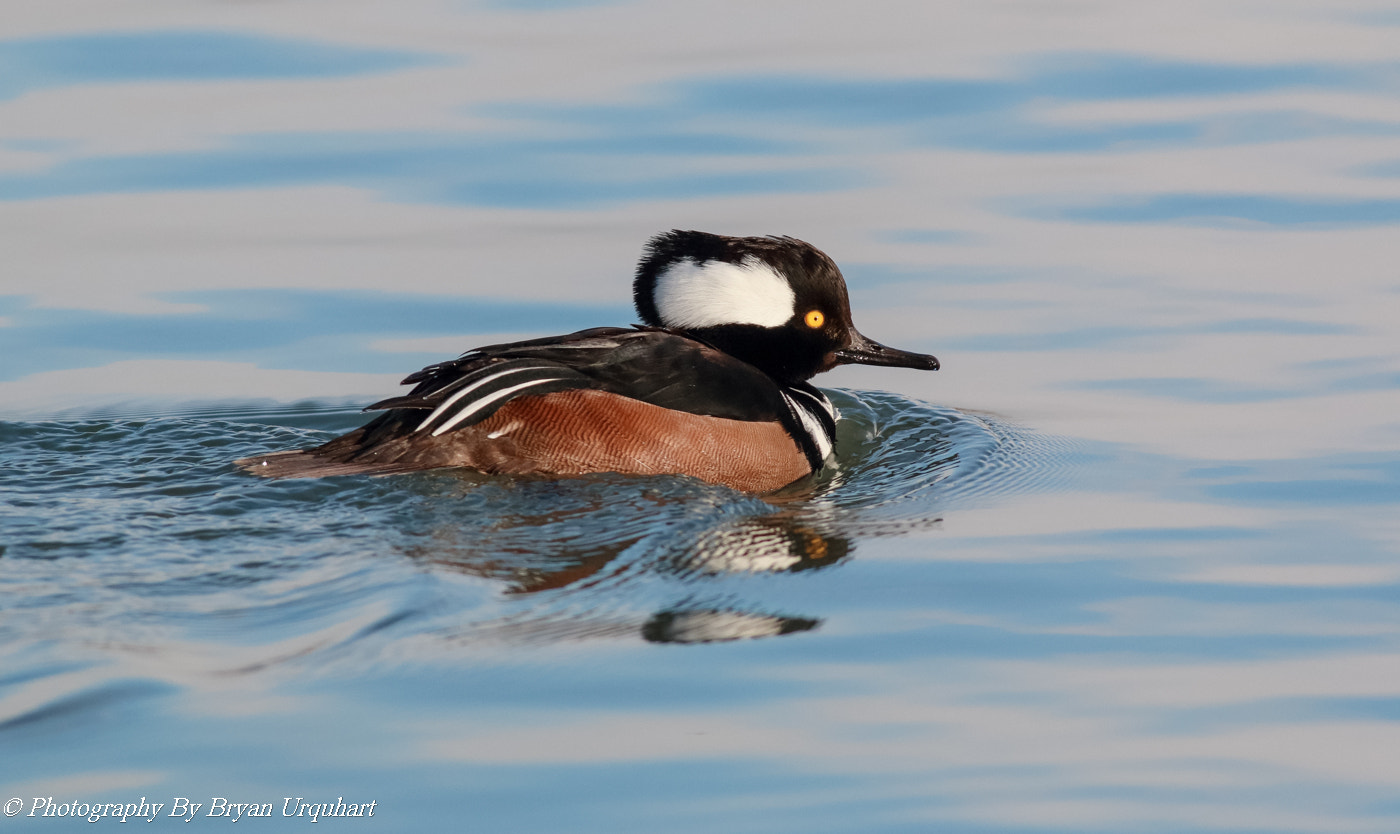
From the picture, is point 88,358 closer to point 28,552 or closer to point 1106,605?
point 28,552

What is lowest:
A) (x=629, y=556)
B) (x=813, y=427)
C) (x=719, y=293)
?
(x=629, y=556)

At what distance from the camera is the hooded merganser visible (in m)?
7.11

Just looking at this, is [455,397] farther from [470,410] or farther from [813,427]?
[813,427]

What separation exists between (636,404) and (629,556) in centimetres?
127

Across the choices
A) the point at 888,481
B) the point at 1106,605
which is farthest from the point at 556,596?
the point at 888,481

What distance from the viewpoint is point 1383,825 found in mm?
4398

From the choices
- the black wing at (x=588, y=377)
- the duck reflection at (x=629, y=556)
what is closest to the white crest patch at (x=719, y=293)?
the black wing at (x=588, y=377)

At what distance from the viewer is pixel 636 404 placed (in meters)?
7.27

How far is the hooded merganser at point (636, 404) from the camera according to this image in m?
7.11

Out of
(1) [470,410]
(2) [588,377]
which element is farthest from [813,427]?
(1) [470,410]

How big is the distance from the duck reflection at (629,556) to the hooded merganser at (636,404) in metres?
0.19

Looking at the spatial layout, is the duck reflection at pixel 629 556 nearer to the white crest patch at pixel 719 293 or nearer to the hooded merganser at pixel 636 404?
the hooded merganser at pixel 636 404

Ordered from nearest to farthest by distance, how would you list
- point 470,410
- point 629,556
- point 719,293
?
1. point 629,556
2. point 470,410
3. point 719,293

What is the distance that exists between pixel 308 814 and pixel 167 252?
7043 mm
